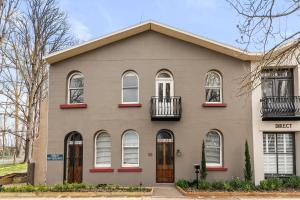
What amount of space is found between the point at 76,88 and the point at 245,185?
10.2 metres

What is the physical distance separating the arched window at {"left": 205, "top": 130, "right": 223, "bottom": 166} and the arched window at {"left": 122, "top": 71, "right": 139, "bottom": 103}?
4.42 metres

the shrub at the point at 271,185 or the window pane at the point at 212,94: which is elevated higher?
Answer: the window pane at the point at 212,94

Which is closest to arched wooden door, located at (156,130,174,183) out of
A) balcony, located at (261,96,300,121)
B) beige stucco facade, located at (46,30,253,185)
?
beige stucco facade, located at (46,30,253,185)

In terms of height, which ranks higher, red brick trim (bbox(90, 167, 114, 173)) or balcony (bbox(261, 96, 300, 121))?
balcony (bbox(261, 96, 300, 121))

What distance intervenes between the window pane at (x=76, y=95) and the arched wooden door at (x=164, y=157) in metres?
4.76

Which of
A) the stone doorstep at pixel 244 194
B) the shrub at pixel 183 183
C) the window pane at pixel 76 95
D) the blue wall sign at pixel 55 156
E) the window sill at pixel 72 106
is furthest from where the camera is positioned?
the window pane at pixel 76 95

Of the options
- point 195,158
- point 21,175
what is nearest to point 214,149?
point 195,158

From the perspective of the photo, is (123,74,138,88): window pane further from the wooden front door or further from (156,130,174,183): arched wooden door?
the wooden front door

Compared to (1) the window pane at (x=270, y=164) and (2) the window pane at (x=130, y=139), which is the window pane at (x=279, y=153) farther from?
(2) the window pane at (x=130, y=139)

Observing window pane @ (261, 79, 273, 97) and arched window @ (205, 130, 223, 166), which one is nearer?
arched window @ (205, 130, 223, 166)

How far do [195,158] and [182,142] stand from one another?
1059mm

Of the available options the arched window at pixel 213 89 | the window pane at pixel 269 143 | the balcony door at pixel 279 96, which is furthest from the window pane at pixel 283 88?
the arched window at pixel 213 89

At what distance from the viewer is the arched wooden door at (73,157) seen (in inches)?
723

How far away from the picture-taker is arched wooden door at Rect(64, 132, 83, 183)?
18359 millimetres
